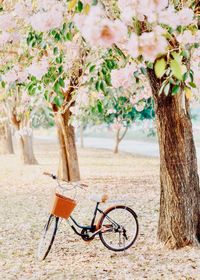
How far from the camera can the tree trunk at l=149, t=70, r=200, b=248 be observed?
19.6ft

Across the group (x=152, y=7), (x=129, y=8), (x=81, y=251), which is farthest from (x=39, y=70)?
(x=152, y=7)

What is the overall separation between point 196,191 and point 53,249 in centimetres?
191

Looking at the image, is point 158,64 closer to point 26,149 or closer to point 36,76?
point 36,76

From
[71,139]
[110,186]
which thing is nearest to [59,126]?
[71,139]

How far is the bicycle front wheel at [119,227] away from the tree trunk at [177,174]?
1.32 ft

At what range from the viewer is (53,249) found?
6.51 m

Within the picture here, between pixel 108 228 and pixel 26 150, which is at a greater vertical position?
pixel 26 150

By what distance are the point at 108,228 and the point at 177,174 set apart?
1.03m

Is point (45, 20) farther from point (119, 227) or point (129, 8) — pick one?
point (119, 227)

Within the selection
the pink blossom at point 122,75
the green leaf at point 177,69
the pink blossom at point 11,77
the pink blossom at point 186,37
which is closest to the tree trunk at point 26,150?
the pink blossom at point 11,77

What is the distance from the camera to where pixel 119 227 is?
6043 mm

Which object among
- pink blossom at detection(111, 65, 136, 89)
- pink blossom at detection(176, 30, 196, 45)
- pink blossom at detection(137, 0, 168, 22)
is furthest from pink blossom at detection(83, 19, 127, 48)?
pink blossom at detection(111, 65, 136, 89)

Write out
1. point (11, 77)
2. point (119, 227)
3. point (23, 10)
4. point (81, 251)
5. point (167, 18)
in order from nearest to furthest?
point (167, 18) → point (23, 10) → point (11, 77) → point (119, 227) → point (81, 251)

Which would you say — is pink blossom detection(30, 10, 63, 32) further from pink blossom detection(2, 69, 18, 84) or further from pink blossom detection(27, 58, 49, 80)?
pink blossom detection(2, 69, 18, 84)
